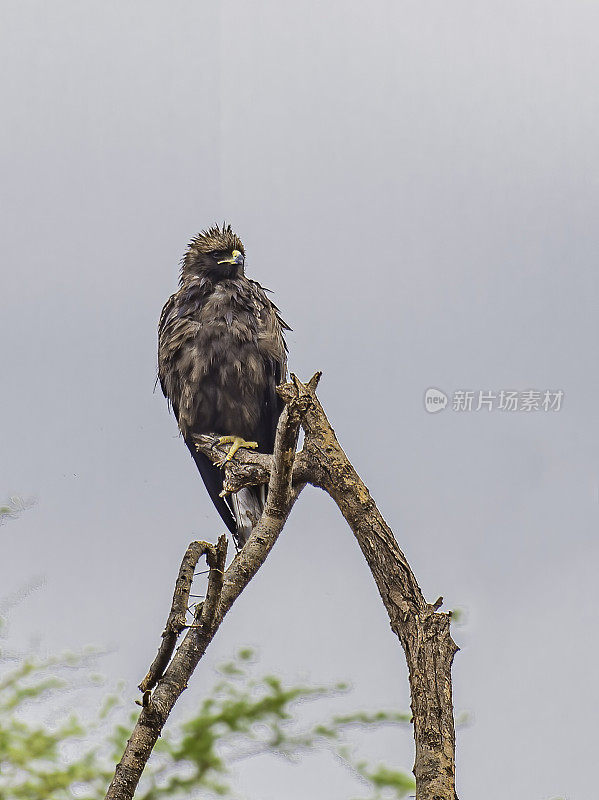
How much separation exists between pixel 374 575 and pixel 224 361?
2.91ft

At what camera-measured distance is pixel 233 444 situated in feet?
7.77

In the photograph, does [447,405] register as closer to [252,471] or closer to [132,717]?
[252,471]

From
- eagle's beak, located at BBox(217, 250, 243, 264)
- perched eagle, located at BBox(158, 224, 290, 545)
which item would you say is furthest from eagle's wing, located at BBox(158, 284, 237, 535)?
eagle's beak, located at BBox(217, 250, 243, 264)

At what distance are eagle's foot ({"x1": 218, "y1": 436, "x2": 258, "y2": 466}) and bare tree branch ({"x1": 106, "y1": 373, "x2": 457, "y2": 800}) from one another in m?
0.20

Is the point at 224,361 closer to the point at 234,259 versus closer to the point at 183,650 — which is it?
the point at 234,259

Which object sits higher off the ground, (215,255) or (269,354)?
(215,255)

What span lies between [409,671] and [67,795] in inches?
64.4

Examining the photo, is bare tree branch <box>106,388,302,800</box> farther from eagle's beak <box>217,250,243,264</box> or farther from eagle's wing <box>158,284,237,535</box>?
eagle's beak <box>217,250,243,264</box>

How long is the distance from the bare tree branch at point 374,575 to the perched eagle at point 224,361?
0.48 m

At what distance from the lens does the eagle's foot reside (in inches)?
89.6

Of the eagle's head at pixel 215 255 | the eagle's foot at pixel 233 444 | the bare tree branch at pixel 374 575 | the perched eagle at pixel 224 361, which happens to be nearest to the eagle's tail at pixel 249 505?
the perched eagle at pixel 224 361

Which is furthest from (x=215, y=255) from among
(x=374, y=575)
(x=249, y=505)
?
(x=374, y=575)

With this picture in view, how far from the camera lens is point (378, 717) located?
280 cm

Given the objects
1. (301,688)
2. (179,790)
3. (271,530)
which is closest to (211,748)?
(179,790)
